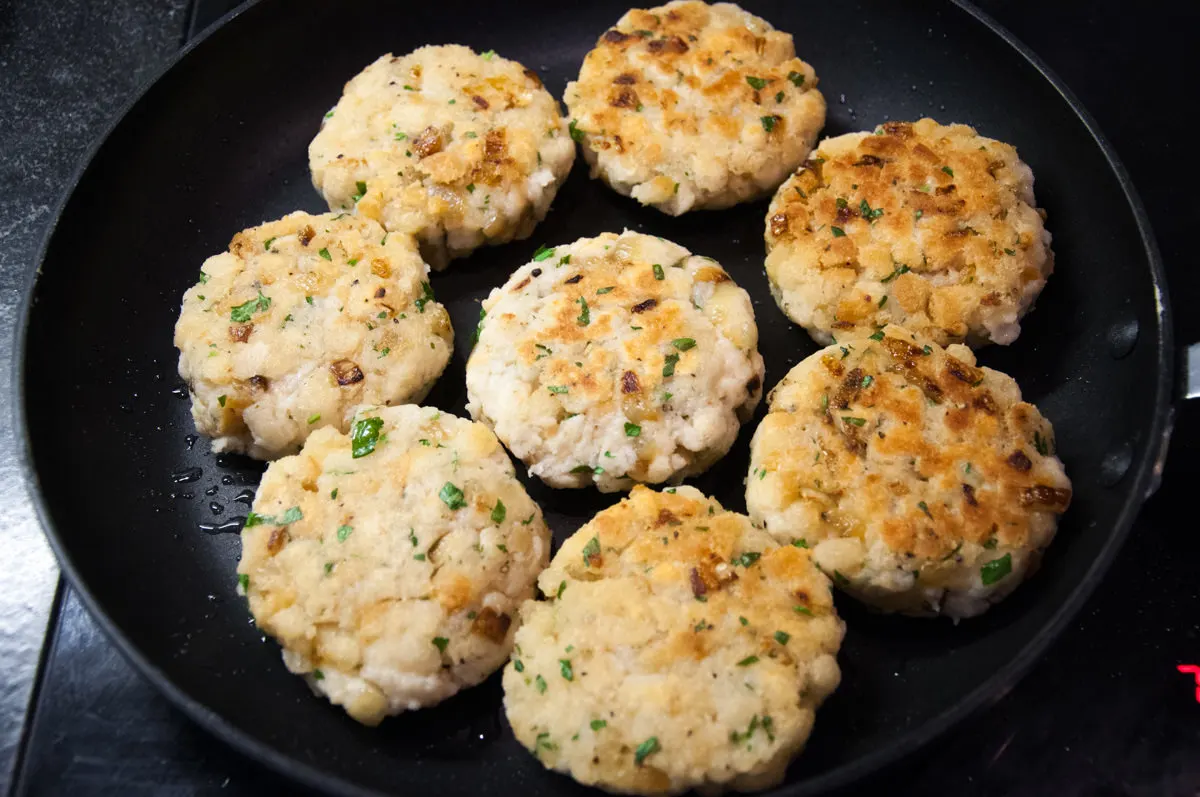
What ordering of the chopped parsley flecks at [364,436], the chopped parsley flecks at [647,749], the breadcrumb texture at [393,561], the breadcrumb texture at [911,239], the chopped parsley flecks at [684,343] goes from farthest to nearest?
1. the breadcrumb texture at [911,239]
2. the chopped parsley flecks at [684,343]
3. the chopped parsley flecks at [364,436]
4. the breadcrumb texture at [393,561]
5. the chopped parsley flecks at [647,749]

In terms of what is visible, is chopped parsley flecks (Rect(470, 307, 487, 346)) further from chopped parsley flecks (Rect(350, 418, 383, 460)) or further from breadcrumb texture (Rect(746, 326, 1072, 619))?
breadcrumb texture (Rect(746, 326, 1072, 619))

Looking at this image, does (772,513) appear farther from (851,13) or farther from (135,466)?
(851,13)

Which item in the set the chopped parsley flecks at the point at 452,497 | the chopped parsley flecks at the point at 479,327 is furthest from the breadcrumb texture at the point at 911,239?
the chopped parsley flecks at the point at 452,497

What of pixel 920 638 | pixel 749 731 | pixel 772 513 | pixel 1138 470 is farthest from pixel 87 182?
pixel 1138 470

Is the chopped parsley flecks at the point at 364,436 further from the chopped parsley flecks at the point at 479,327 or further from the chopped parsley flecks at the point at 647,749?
the chopped parsley flecks at the point at 647,749

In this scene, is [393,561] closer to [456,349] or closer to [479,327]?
[479,327]
